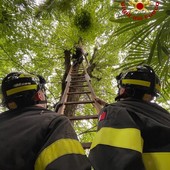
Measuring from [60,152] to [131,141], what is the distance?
378mm

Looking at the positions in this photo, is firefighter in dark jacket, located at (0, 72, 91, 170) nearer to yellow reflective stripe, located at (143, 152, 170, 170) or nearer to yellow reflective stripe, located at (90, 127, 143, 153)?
yellow reflective stripe, located at (90, 127, 143, 153)

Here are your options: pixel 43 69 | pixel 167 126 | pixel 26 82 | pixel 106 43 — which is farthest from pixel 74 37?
pixel 167 126

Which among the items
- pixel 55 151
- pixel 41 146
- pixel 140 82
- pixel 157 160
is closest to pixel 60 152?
pixel 55 151

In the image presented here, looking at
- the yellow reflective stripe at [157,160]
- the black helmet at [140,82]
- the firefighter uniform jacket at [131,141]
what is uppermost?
the black helmet at [140,82]

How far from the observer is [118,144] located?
1306 millimetres

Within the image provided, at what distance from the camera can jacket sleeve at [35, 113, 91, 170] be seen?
1.21 m

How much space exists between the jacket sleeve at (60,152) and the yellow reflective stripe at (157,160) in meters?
0.33

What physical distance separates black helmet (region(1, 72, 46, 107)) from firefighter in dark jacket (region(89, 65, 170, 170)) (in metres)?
0.57

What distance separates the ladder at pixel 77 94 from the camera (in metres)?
2.89

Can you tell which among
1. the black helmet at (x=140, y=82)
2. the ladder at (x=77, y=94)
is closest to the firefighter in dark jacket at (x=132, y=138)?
the black helmet at (x=140, y=82)

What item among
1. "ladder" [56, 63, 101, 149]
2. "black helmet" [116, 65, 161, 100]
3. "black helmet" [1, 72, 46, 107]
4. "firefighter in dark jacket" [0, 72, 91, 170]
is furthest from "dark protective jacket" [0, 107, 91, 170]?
"ladder" [56, 63, 101, 149]

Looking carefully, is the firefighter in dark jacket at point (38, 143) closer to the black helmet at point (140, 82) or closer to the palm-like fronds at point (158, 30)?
the black helmet at point (140, 82)

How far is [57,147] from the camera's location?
4.20ft

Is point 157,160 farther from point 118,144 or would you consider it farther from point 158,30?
point 158,30
